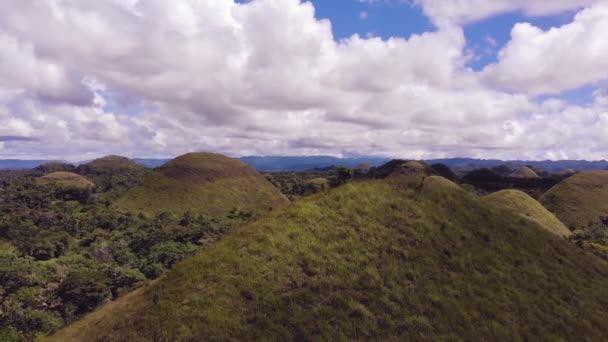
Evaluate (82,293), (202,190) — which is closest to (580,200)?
(202,190)

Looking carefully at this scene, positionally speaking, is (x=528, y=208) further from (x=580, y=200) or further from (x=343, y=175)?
(x=343, y=175)

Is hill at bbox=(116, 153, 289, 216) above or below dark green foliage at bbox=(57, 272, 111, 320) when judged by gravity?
above

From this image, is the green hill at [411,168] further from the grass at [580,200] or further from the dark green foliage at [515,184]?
the grass at [580,200]

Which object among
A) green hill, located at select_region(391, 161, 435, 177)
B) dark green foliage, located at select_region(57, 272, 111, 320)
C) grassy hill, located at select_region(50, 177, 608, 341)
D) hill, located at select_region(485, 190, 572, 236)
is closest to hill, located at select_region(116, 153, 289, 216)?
green hill, located at select_region(391, 161, 435, 177)

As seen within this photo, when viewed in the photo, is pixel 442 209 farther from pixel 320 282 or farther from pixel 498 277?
pixel 320 282

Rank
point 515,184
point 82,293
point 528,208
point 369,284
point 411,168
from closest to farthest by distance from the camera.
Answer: point 369,284 < point 82,293 < point 528,208 < point 411,168 < point 515,184

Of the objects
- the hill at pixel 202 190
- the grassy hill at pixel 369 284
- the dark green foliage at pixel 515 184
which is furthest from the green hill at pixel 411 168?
the grassy hill at pixel 369 284

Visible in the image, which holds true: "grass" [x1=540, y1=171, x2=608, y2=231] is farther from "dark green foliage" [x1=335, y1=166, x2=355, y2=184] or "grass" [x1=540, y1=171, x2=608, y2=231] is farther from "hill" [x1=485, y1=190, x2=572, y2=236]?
"dark green foliage" [x1=335, y1=166, x2=355, y2=184]

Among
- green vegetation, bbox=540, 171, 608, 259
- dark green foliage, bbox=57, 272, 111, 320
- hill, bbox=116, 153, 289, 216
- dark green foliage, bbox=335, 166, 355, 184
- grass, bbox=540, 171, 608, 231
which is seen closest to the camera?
dark green foliage, bbox=335, 166, 355, 184
